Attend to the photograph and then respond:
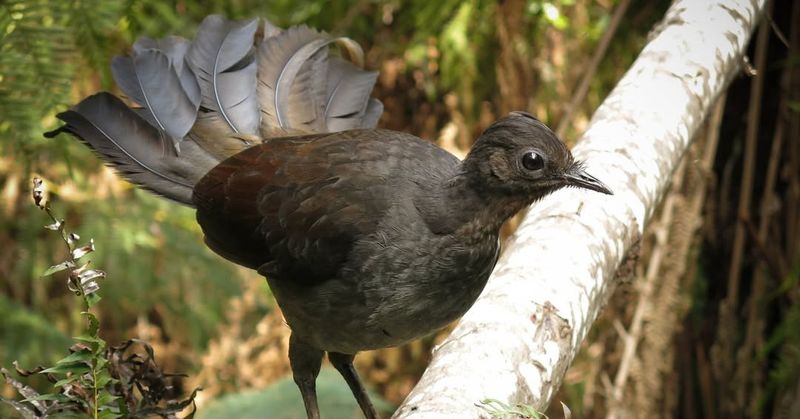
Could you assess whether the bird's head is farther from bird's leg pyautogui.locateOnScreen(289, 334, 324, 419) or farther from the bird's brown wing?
bird's leg pyautogui.locateOnScreen(289, 334, 324, 419)

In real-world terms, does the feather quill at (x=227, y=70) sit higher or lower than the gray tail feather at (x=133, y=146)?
higher

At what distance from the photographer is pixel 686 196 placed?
438cm

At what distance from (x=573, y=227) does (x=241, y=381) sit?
165 inches

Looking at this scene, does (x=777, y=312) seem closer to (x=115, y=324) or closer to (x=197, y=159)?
(x=197, y=159)

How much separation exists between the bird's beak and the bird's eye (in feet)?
0.29

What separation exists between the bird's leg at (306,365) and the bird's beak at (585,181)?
1173mm

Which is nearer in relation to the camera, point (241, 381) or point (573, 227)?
point (573, 227)

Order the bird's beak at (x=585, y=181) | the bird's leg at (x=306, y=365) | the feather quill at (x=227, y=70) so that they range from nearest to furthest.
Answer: the bird's beak at (x=585, y=181), the bird's leg at (x=306, y=365), the feather quill at (x=227, y=70)

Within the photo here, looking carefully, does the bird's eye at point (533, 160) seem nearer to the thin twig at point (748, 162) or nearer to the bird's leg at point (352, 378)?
the bird's leg at point (352, 378)

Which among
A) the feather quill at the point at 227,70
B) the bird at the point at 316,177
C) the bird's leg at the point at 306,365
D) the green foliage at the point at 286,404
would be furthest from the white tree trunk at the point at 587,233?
the green foliage at the point at 286,404

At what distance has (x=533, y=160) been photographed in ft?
9.29

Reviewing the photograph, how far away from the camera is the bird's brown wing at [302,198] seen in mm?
3008

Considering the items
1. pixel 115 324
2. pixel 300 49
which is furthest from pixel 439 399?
pixel 115 324

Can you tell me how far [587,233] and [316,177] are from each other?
91cm
